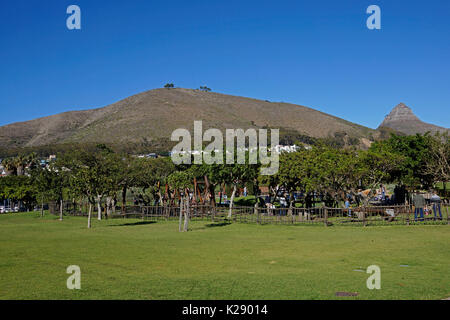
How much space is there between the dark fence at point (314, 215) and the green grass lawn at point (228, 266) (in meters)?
5.51

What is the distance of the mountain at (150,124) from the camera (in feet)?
490

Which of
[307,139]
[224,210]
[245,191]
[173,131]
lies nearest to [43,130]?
[173,131]

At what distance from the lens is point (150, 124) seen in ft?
514

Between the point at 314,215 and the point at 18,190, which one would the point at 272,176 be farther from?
the point at 18,190

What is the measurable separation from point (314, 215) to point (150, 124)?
133 meters

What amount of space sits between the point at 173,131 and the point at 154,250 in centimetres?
13328

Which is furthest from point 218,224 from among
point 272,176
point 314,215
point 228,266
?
point 228,266

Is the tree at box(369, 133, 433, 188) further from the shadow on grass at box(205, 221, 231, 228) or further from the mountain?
the mountain

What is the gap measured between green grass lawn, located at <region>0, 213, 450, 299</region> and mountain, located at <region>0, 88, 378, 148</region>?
11874 cm

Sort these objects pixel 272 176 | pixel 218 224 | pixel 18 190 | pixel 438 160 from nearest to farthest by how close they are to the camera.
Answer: pixel 218 224, pixel 272 176, pixel 438 160, pixel 18 190

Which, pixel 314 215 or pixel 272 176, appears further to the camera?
pixel 272 176

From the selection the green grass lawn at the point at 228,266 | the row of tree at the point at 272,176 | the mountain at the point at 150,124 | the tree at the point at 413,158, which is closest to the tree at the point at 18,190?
the row of tree at the point at 272,176

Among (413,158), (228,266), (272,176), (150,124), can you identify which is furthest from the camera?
(150,124)
